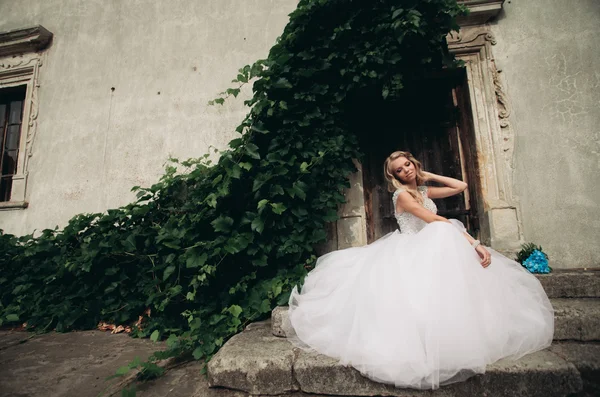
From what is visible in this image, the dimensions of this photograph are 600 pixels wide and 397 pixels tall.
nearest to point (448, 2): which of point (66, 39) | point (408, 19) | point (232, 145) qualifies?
point (408, 19)

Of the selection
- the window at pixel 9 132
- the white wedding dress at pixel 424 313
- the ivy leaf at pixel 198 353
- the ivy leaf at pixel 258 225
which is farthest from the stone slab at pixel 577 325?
the window at pixel 9 132

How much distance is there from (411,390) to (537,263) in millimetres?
2099

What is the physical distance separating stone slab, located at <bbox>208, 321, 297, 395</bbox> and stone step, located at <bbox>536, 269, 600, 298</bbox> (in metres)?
2.26

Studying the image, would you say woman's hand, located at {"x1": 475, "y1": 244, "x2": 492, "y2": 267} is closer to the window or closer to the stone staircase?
the stone staircase

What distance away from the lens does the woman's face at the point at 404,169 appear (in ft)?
8.46

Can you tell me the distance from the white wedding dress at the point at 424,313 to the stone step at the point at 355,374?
0.07 m

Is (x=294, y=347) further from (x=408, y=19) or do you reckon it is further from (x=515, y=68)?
(x=515, y=68)

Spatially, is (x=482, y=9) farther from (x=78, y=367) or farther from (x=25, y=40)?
(x=25, y=40)

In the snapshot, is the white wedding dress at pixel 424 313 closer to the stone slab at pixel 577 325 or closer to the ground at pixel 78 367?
the stone slab at pixel 577 325

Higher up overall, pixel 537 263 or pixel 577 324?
pixel 537 263

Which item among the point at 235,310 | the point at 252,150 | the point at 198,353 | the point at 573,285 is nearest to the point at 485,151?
the point at 573,285

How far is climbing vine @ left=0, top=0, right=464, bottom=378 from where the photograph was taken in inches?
99.0

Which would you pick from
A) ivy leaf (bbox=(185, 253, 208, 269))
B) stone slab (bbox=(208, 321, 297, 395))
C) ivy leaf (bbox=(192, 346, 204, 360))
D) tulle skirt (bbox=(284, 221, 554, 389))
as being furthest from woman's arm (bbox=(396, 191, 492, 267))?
ivy leaf (bbox=(192, 346, 204, 360))

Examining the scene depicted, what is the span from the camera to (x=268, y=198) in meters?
2.59
